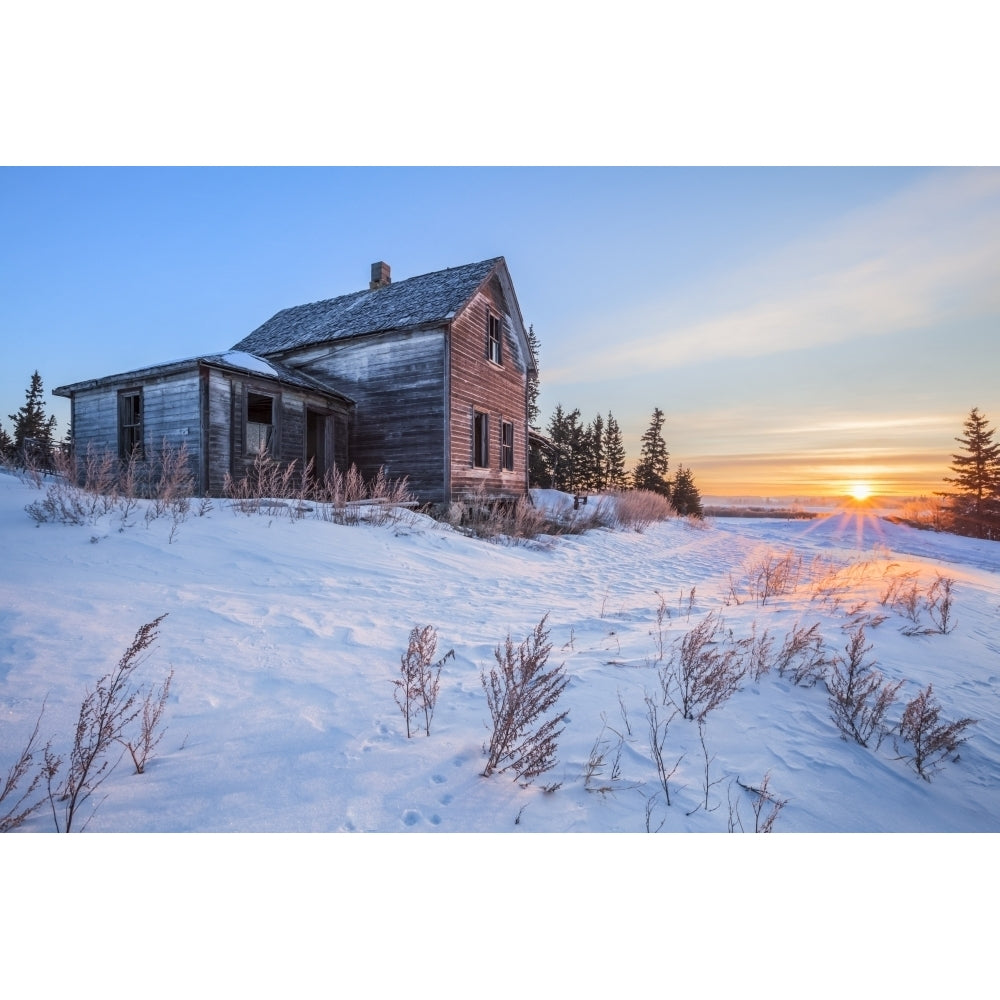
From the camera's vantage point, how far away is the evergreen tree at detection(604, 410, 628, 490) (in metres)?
32.4

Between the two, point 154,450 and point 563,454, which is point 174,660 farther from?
point 563,454

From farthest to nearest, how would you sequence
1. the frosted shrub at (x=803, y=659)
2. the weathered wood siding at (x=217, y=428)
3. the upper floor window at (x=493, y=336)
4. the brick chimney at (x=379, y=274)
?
the brick chimney at (x=379, y=274)
the upper floor window at (x=493, y=336)
the weathered wood siding at (x=217, y=428)
the frosted shrub at (x=803, y=659)

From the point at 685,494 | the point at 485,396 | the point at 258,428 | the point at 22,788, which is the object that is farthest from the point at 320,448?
the point at 685,494

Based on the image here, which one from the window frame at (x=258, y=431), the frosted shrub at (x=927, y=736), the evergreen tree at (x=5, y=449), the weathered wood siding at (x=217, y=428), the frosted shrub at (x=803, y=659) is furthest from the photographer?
the window frame at (x=258, y=431)

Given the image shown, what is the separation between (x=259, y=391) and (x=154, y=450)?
8.13ft

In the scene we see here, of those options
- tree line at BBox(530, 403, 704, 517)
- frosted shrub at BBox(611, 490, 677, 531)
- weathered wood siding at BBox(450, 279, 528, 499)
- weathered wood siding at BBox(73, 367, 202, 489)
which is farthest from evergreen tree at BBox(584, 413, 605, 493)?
weathered wood siding at BBox(73, 367, 202, 489)

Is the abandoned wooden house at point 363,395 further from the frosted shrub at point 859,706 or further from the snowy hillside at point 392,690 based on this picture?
the frosted shrub at point 859,706

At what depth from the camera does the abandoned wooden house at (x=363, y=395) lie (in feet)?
30.7

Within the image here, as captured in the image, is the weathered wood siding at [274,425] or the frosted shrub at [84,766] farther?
the weathered wood siding at [274,425]

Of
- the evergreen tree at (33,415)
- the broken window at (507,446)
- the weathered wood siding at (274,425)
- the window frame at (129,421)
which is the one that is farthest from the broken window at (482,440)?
the evergreen tree at (33,415)

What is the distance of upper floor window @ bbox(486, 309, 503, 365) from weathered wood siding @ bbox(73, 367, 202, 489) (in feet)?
24.1

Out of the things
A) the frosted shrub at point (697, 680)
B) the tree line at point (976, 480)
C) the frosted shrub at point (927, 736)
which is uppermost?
the tree line at point (976, 480)

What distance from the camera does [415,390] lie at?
37.1 ft

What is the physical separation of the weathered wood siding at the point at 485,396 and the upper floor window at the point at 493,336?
0.15 metres
